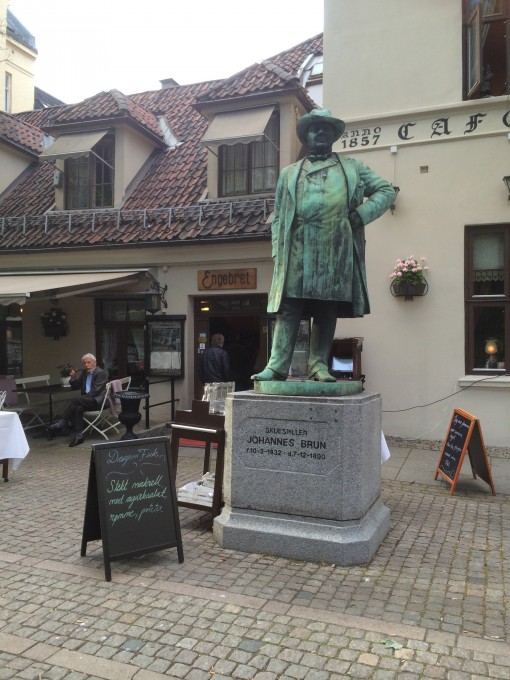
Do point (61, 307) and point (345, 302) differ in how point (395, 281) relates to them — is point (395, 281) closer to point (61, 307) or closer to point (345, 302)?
point (345, 302)

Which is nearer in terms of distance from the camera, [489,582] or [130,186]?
[489,582]

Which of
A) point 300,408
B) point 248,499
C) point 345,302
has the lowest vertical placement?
point 248,499

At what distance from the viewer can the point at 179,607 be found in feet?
11.3

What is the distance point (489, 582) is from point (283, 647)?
5.55 feet

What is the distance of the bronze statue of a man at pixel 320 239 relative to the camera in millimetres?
4418

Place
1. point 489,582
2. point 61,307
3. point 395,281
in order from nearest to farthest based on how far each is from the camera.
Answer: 1. point 489,582
2. point 395,281
3. point 61,307

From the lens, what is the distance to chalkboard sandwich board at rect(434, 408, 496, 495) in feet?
20.1

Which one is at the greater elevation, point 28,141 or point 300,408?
point 28,141

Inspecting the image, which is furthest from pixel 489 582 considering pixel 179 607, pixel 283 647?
pixel 179 607

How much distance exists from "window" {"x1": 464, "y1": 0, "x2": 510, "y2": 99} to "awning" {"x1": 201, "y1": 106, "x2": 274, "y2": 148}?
12.2 feet

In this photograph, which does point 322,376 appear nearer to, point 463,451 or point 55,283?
point 463,451

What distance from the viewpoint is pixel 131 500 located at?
407 centimetres

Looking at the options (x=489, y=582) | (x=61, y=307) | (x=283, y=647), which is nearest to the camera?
(x=283, y=647)

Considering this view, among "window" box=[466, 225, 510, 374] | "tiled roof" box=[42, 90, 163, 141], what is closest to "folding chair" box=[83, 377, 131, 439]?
"window" box=[466, 225, 510, 374]
